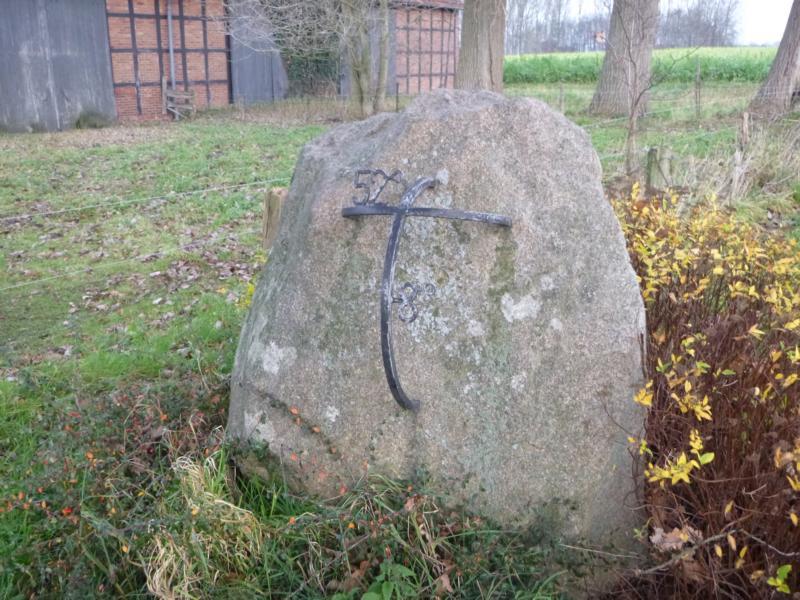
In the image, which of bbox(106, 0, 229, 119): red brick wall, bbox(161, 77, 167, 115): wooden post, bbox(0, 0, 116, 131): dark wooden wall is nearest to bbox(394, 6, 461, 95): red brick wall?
bbox(106, 0, 229, 119): red brick wall

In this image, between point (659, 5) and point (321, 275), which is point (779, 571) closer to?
point (321, 275)

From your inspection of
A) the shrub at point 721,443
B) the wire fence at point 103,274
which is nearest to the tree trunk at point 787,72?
the wire fence at point 103,274

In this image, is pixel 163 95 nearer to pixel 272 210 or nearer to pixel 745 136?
Result: pixel 745 136

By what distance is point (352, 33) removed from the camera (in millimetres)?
17203

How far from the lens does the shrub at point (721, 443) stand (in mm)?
2406

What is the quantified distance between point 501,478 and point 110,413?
1.81m

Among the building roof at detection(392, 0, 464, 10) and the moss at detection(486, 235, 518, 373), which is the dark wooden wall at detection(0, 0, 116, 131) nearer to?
the building roof at detection(392, 0, 464, 10)

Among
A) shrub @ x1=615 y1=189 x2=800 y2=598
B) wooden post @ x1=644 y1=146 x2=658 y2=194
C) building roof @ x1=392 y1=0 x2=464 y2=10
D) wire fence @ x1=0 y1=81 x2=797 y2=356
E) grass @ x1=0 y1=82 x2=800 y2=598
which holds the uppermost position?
building roof @ x1=392 y1=0 x2=464 y2=10

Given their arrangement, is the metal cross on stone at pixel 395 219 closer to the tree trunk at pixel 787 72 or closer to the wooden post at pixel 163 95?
the tree trunk at pixel 787 72

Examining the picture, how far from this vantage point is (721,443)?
2756mm

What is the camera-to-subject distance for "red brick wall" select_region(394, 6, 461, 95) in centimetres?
2716

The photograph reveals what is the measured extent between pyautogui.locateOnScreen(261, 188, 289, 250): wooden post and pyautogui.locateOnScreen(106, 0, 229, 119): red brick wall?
16690 mm

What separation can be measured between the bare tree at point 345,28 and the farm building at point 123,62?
30.1 inches

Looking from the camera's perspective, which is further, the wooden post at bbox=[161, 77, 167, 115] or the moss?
the wooden post at bbox=[161, 77, 167, 115]
